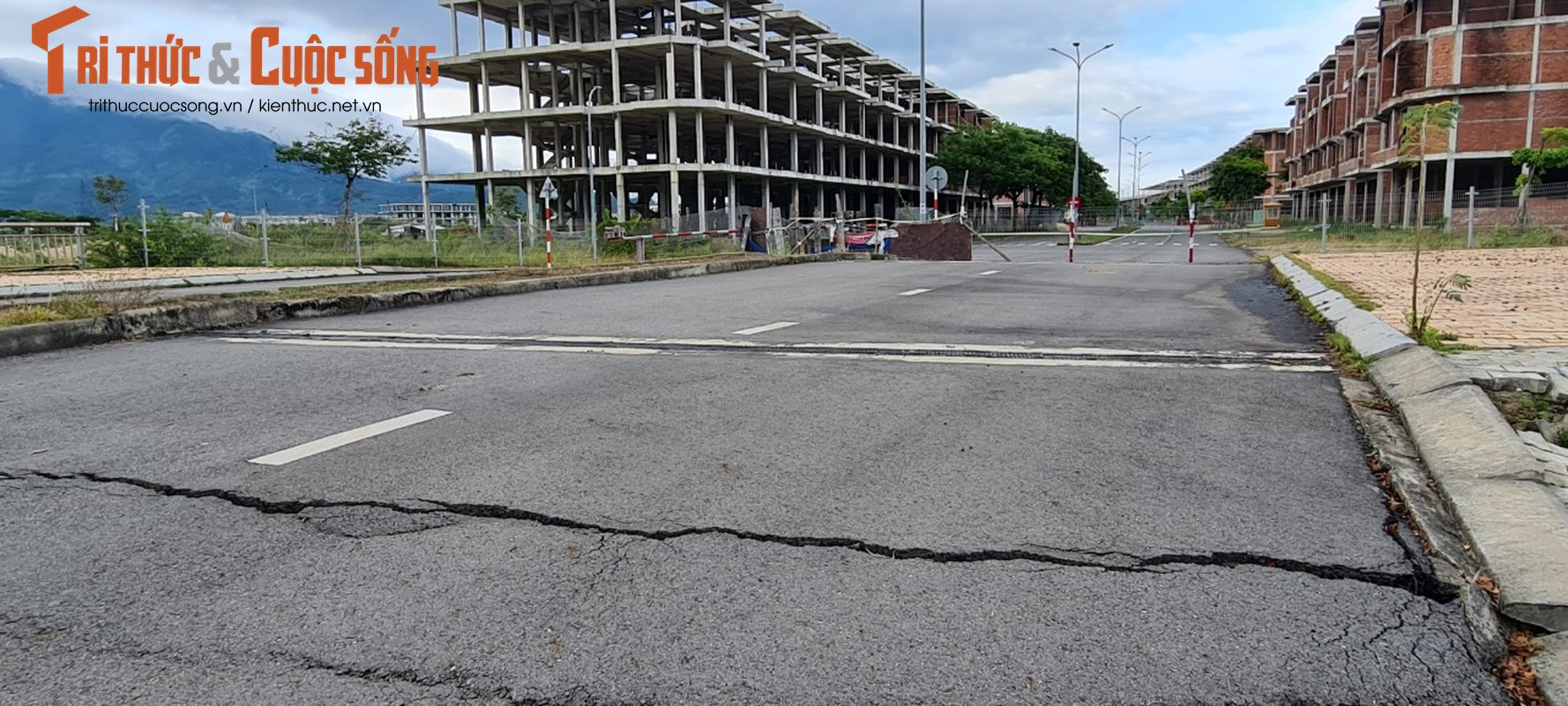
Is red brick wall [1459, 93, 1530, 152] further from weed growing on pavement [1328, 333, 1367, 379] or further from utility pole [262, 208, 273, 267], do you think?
utility pole [262, 208, 273, 267]

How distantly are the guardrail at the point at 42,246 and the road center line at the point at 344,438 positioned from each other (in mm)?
24567

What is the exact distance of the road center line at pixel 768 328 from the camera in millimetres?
8688

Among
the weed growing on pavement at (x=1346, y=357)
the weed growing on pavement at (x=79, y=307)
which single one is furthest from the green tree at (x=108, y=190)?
the weed growing on pavement at (x=1346, y=357)

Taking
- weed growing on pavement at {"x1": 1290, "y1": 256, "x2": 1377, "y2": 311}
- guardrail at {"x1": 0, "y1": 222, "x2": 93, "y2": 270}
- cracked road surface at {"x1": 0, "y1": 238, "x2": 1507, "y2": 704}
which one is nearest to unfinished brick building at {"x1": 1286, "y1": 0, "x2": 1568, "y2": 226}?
weed growing on pavement at {"x1": 1290, "y1": 256, "x2": 1377, "y2": 311}

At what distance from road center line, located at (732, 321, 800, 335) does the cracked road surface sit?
82.5 inches

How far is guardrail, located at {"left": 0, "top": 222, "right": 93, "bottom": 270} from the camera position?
2356 centimetres

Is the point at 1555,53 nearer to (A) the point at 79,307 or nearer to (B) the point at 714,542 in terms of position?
(B) the point at 714,542

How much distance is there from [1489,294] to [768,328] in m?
8.19

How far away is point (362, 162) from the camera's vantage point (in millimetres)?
43344

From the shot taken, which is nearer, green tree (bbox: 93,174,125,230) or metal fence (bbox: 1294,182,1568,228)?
metal fence (bbox: 1294,182,1568,228)

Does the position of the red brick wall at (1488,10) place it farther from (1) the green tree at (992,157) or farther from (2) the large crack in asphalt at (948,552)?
(2) the large crack in asphalt at (948,552)

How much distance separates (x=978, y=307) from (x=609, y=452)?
23.6ft

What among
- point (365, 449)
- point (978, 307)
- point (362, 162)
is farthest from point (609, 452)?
point (362, 162)

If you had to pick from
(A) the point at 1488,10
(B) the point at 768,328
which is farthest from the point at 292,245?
(A) the point at 1488,10
